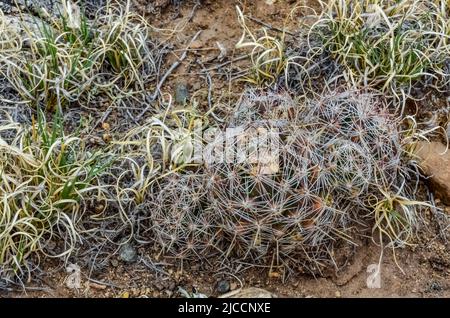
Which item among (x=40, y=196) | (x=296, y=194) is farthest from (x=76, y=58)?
(x=296, y=194)

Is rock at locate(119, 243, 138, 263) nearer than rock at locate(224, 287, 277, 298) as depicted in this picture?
No

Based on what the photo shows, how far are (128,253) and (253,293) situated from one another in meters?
0.61

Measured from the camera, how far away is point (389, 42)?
12.0 feet

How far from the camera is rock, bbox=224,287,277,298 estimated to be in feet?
10.2

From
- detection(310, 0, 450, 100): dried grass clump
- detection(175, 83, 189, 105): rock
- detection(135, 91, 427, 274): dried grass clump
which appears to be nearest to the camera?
detection(135, 91, 427, 274): dried grass clump

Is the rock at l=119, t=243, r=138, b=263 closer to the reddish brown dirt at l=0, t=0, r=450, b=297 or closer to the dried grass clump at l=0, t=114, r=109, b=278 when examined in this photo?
the reddish brown dirt at l=0, t=0, r=450, b=297

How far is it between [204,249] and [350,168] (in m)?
0.75

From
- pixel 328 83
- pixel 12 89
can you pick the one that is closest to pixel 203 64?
pixel 328 83

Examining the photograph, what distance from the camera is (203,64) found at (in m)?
3.86

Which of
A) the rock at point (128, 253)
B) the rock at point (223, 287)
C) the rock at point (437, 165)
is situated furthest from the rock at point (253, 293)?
the rock at point (437, 165)

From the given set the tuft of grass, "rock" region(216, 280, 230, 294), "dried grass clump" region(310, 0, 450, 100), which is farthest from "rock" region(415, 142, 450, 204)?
"rock" region(216, 280, 230, 294)

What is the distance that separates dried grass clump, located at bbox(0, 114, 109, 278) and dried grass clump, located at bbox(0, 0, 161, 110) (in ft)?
1.23

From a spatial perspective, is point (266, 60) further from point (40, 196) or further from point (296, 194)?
point (40, 196)

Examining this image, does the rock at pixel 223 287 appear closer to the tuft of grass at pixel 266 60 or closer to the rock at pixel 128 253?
the rock at pixel 128 253
